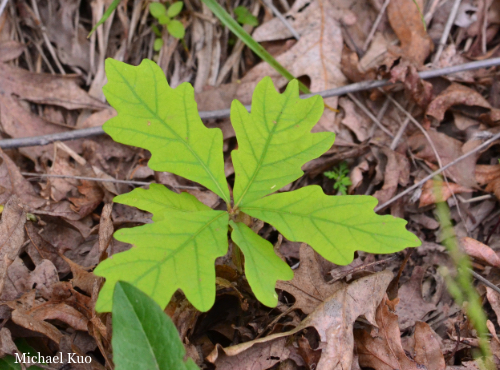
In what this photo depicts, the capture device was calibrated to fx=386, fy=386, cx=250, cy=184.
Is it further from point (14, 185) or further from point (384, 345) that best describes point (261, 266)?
point (14, 185)

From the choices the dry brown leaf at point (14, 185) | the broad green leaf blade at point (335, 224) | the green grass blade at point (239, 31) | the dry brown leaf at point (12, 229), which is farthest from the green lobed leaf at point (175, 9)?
the broad green leaf blade at point (335, 224)

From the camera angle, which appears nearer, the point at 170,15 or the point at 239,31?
the point at 239,31

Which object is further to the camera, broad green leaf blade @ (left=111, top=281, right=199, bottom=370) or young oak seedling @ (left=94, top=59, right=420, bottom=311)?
young oak seedling @ (left=94, top=59, right=420, bottom=311)

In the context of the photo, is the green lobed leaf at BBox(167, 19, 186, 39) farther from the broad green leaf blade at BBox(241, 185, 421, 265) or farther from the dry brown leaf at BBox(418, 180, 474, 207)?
the dry brown leaf at BBox(418, 180, 474, 207)

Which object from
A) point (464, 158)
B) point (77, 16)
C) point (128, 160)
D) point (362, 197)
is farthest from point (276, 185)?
point (77, 16)

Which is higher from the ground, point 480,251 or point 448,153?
point 448,153

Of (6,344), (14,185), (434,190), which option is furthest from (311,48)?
(6,344)

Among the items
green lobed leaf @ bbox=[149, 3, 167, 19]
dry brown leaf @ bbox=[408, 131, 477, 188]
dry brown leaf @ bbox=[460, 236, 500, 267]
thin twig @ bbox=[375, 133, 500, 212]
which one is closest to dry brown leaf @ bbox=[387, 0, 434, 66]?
dry brown leaf @ bbox=[408, 131, 477, 188]
